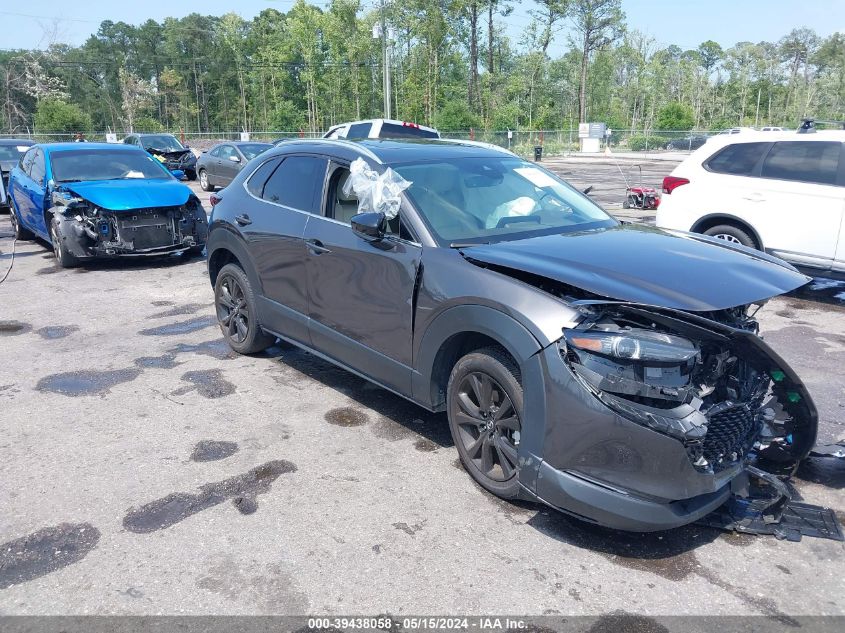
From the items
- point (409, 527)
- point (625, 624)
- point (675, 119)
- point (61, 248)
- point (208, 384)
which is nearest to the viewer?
point (625, 624)

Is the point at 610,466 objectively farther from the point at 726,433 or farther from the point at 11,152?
the point at 11,152

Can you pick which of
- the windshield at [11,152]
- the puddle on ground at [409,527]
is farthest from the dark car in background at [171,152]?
the puddle on ground at [409,527]

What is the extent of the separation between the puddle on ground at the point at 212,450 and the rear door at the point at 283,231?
1.01m

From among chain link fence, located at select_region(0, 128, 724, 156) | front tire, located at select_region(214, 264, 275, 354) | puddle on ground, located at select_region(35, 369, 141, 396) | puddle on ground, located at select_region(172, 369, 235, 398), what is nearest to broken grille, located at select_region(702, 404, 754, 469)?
puddle on ground, located at select_region(172, 369, 235, 398)

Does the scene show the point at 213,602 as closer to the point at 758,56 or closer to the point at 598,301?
the point at 598,301

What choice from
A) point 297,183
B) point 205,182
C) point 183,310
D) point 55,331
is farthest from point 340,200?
point 205,182

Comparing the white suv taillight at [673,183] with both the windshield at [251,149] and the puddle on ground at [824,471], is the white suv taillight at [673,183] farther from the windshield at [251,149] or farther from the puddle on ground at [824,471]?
the windshield at [251,149]

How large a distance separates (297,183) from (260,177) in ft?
2.06

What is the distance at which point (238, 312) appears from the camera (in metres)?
5.98

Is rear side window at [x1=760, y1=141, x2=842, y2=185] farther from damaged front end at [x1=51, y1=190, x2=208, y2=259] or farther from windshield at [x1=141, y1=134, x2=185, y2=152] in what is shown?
windshield at [x1=141, y1=134, x2=185, y2=152]

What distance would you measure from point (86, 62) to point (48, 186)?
8537cm

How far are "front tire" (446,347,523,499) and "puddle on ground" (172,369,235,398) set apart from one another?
2.17 meters

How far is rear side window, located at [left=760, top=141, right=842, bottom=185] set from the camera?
24.9 feet

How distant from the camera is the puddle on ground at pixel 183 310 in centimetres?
752
